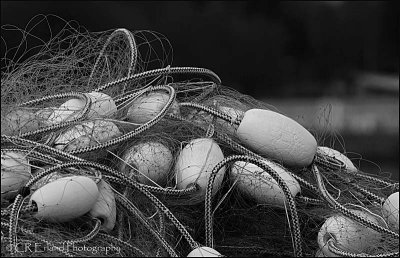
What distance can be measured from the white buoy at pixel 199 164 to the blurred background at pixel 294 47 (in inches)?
71.5

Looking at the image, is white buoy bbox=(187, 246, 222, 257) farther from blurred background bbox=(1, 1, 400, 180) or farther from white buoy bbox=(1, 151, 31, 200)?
blurred background bbox=(1, 1, 400, 180)

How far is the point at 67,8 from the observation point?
10.4 feet

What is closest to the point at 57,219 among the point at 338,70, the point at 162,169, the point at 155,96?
the point at 162,169

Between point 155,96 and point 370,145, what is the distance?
2.11 m

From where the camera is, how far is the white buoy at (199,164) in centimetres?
106

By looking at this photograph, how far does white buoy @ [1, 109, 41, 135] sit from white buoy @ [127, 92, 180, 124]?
0.15m

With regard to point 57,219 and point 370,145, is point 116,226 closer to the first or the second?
point 57,219

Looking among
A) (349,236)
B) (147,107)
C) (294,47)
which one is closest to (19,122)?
(147,107)

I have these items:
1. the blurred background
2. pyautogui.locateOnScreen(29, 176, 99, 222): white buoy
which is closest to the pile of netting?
pyautogui.locateOnScreen(29, 176, 99, 222): white buoy

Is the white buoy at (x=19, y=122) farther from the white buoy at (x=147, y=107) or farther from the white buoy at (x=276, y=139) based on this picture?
the white buoy at (x=276, y=139)

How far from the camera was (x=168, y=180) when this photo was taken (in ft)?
3.61

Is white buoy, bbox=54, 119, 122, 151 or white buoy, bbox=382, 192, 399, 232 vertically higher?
white buoy, bbox=54, 119, 122, 151

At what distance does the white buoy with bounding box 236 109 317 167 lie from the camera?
1.11m

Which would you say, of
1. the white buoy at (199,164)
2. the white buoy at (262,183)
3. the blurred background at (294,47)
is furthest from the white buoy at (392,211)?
the blurred background at (294,47)
